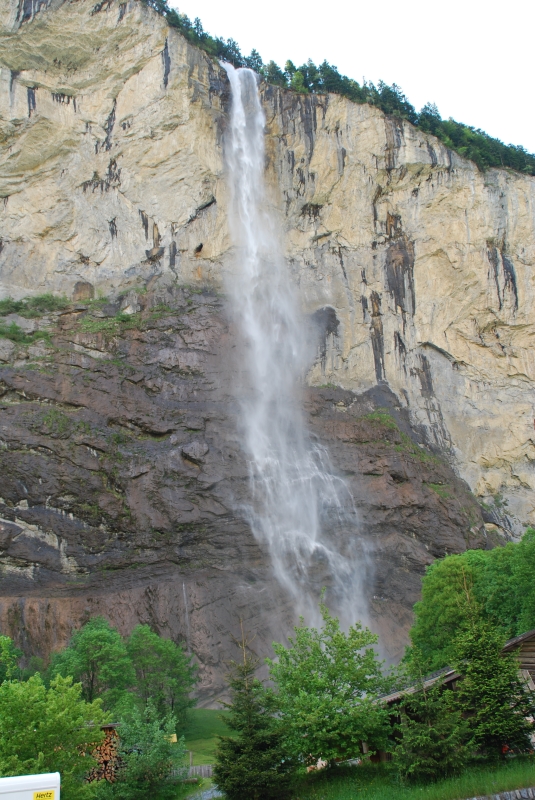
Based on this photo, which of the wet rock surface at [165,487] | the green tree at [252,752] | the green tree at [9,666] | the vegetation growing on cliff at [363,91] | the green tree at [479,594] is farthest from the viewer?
the vegetation growing on cliff at [363,91]

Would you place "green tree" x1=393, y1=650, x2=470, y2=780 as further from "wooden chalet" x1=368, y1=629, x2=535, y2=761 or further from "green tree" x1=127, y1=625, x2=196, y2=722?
"green tree" x1=127, y1=625, x2=196, y2=722

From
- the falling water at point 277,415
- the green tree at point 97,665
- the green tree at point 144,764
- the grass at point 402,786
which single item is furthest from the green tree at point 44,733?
the falling water at point 277,415

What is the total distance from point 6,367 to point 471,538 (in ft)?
102

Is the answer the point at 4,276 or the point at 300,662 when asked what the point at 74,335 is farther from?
the point at 300,662

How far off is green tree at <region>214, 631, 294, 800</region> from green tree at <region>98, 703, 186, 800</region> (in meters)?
2.37

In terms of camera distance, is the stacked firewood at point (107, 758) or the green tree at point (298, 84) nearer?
the stacked firewood at point (107, 758)

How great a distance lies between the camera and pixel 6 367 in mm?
42125

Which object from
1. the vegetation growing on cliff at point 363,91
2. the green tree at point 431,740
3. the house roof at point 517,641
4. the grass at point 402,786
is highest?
the vegetation growing on cliff at point 363,91

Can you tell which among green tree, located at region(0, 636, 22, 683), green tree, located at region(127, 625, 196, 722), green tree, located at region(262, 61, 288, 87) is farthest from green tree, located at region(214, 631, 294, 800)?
green tree, located at region(262, 61, 288, 87)

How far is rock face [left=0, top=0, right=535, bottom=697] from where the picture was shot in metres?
41.9

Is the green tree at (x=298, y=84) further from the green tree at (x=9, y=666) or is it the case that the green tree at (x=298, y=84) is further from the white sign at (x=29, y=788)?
the white sign at (x=29, y=788)

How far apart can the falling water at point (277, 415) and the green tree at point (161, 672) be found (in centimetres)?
1038

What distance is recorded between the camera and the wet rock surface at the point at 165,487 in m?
35.9

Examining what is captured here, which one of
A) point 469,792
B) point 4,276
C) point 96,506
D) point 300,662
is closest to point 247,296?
point 4,276
